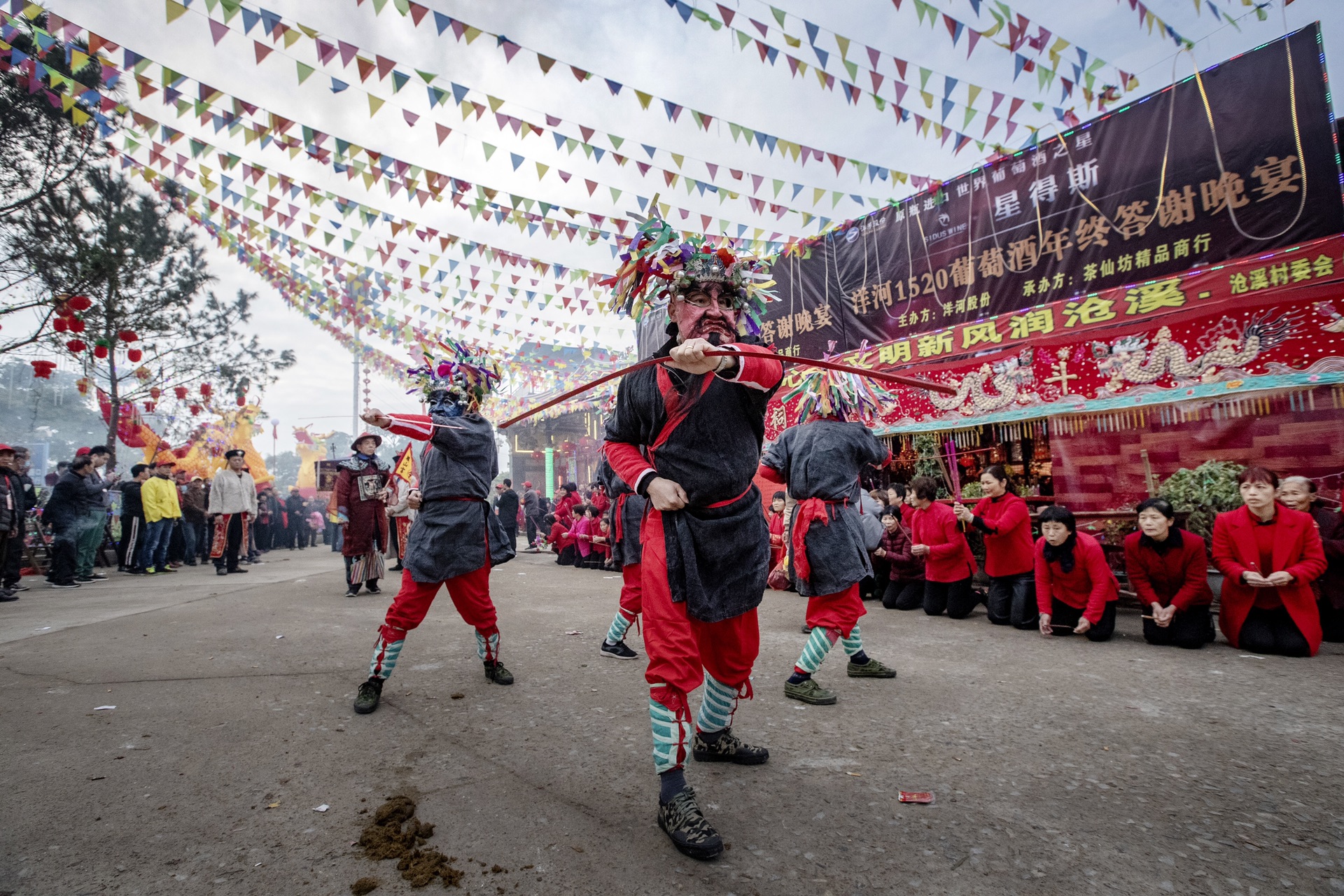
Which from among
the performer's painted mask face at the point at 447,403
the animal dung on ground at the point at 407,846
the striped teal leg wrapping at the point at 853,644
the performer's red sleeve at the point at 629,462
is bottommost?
the animal dung on ground at the point at 407,846

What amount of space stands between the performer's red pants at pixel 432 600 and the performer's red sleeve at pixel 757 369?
207 centimetres

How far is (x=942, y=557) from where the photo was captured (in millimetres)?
5840

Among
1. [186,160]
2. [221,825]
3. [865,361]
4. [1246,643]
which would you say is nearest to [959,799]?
[221,825]

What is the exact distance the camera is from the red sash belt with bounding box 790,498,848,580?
11.5ft

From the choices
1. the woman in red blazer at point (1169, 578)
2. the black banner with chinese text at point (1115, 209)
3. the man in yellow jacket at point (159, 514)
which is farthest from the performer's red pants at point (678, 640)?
the man in yellow jacket at point (159, 514)

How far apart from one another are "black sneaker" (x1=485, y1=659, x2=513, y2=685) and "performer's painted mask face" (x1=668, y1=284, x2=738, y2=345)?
2.39 m

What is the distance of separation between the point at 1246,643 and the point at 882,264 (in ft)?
20.0

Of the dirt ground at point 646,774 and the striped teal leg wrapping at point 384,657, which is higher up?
the striped teal leg wrapping at point 384,657

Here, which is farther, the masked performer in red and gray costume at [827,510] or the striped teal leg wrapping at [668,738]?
the masked performer in red and gray costume at [827,510]

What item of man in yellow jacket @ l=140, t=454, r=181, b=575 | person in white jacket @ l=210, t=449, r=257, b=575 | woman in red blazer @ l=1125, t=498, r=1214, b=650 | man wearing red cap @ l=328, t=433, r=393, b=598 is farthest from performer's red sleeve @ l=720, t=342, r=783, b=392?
man in yellow jacket @ l=140, t=454, r=181, b=575

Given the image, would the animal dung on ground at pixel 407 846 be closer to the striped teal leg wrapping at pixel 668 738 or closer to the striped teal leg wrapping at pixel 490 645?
the striped teal leg wrapping at pixel 668 738

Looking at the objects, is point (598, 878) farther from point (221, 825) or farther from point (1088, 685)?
point (1088, 685)

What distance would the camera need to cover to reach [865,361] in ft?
28.3

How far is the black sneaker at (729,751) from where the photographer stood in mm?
2490
